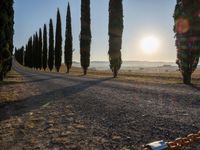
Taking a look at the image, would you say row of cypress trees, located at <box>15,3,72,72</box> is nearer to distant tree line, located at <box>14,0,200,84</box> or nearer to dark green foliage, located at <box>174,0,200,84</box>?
distant tree line, located at <box>14,0,200,84</box>

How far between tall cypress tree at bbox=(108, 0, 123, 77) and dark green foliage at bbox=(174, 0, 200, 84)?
12.9m

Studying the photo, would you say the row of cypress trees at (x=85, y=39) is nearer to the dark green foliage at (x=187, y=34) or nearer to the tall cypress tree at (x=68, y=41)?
the tall cypress tree at (x=68, y=41)

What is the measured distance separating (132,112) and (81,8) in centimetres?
3915

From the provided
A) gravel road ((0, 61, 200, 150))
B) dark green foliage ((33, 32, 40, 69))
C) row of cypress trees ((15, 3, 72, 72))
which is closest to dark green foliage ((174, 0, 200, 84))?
gravel road ((0, 61, 200, 150))

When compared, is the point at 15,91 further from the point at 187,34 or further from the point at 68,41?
the point at 68,41

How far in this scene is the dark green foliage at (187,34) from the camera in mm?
21097

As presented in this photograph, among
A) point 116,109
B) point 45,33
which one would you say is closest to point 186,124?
point 116,109

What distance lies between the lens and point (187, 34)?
2142 centimetres

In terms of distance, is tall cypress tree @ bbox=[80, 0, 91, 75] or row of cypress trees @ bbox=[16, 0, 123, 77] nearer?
row of cypress trees @ bbox=[16, 0, 123, 77]

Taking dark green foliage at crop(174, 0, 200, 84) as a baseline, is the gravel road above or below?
below

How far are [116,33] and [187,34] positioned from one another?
14354 millimetres

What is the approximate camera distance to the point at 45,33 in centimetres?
7931

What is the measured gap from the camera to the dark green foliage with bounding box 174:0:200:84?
21097 mm

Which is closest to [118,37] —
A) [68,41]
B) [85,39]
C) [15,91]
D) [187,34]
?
[85,39]
